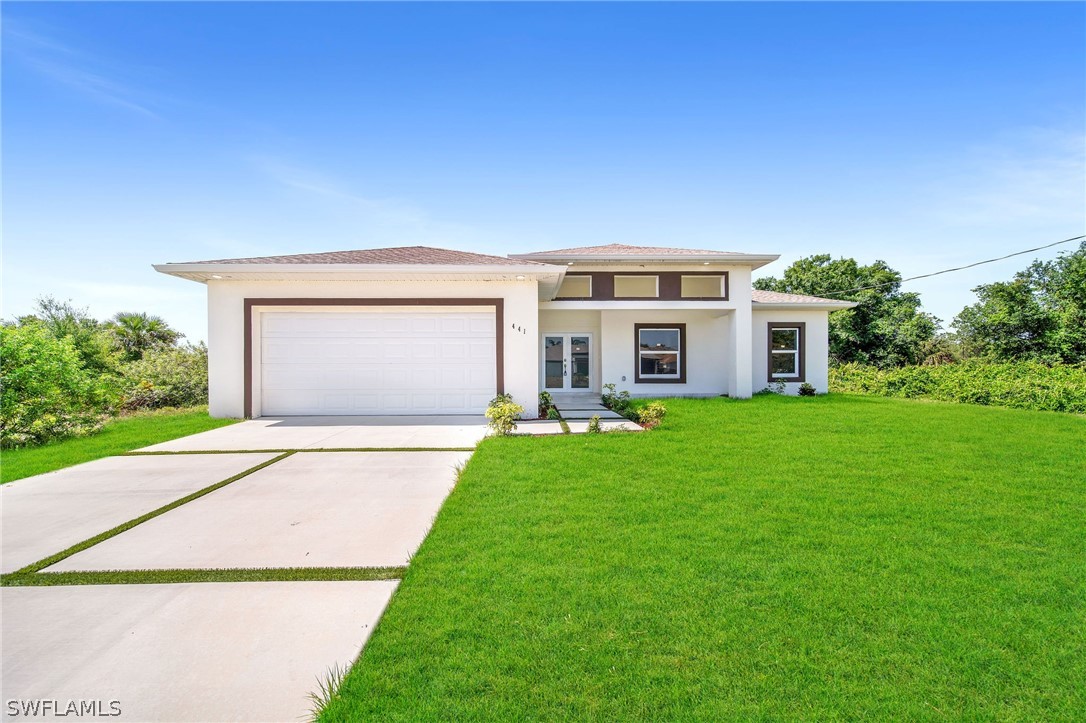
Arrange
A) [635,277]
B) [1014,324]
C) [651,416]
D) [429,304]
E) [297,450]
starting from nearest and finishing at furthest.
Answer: [297,450]
[651,416]
[429,304]
[635,277]
[1014,324]

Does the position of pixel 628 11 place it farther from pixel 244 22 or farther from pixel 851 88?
pixel 244 22

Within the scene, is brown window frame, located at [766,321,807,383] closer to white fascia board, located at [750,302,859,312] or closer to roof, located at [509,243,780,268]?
white fascia board, located at [750,302,859,312]

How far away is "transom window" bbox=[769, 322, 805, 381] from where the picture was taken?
46.3 ft

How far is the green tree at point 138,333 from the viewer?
17109 mm

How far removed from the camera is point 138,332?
17.5 metres

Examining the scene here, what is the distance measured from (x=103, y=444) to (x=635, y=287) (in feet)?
38.8

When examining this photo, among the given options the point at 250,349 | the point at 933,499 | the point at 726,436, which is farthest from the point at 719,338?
the point at 250,349

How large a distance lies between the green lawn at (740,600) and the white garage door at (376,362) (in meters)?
5.01

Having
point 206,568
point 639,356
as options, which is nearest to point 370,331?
point 206,568

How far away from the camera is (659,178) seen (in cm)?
1566

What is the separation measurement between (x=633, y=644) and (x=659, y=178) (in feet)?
52.2

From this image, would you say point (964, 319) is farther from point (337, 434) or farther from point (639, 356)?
point (337, 434)

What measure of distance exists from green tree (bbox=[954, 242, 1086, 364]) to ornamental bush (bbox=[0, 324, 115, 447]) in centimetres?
2889

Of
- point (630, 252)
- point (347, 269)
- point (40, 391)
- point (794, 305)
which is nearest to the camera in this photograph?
point (40, 391)
